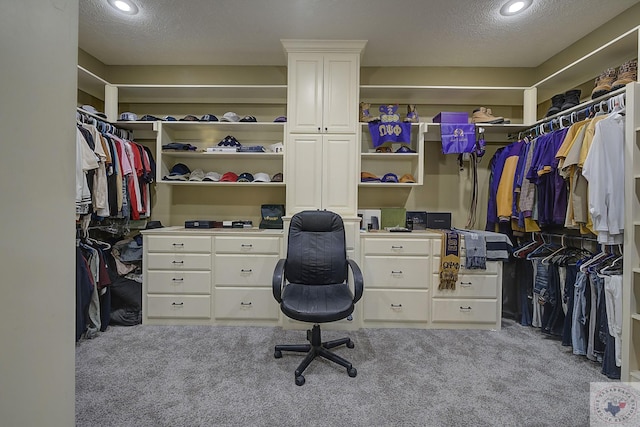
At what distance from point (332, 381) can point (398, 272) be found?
117 centimetres

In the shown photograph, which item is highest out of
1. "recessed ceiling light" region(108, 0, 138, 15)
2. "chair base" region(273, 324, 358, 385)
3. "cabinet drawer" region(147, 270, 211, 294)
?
"recessed ceiling light" region(108, 0, 138, 15)

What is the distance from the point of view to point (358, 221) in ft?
8.86

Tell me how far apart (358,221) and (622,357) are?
1969 mm

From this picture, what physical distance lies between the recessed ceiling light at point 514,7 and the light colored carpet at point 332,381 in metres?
2.66

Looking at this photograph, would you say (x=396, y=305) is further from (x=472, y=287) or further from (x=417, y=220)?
(x=417, y=220)

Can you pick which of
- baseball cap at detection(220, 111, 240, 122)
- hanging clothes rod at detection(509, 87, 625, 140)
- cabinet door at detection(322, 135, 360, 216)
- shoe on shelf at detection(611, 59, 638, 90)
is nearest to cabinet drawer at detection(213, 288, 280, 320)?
cabinet door at detection(322, 135, 360, 216)

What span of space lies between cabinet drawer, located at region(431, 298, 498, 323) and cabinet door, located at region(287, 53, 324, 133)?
6.48ft

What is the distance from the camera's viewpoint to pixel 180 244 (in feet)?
8.97

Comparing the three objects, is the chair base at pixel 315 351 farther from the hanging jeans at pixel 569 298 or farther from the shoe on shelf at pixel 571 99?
the shoe on shelf at pixel 571 99

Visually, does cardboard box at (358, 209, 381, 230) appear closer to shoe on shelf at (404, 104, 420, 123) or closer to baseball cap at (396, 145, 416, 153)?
baseball cap at (396, 145, 416, 153)

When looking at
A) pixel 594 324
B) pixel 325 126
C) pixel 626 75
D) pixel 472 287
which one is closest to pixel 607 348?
pixel 594 324

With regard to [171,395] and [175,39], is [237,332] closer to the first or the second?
[171,395]

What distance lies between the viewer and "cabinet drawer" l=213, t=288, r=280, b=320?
2.72 metres

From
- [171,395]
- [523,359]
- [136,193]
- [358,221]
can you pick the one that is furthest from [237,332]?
[523,359]
